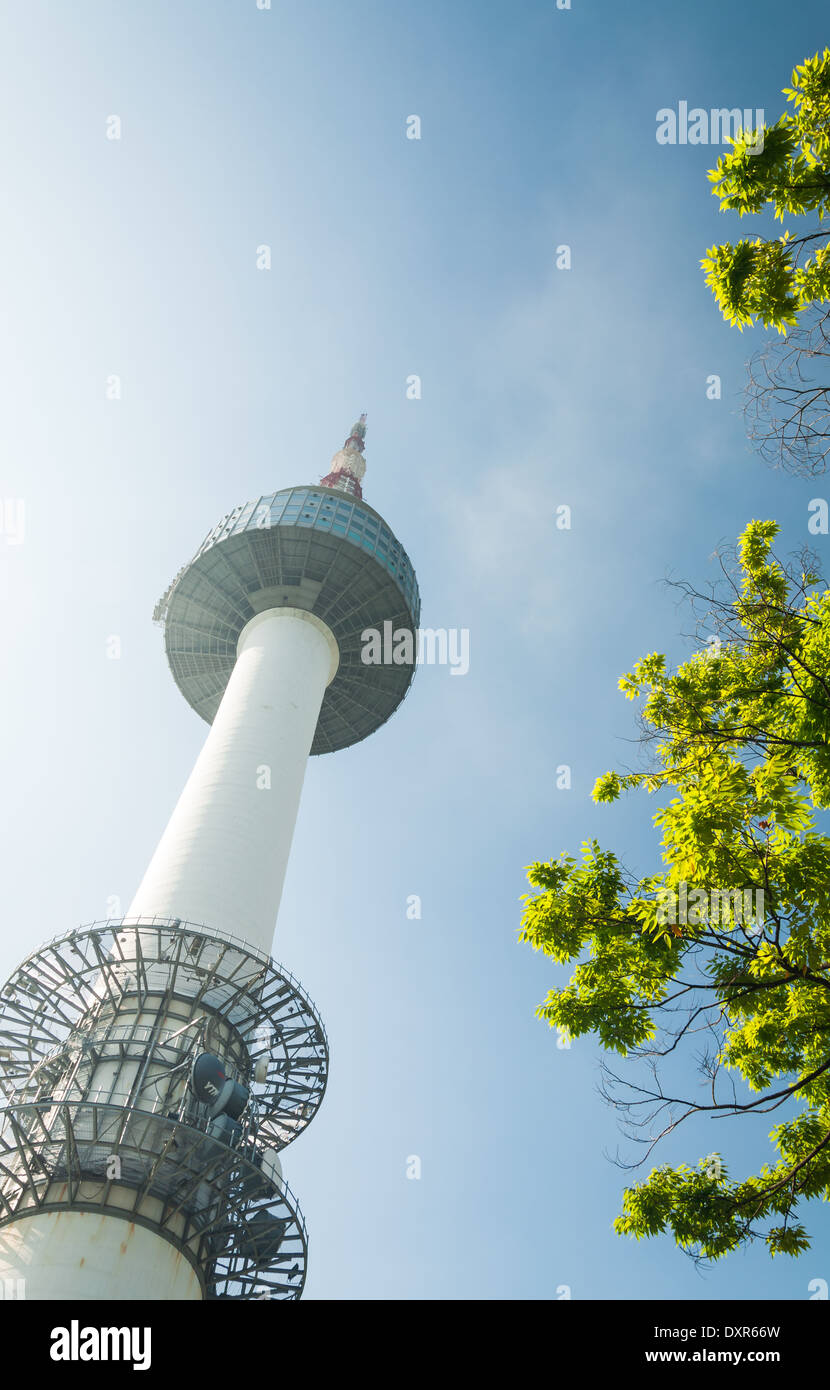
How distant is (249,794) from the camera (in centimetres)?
3791

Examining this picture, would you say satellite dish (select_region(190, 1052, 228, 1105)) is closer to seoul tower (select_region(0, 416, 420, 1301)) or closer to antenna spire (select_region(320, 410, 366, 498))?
seoul tower (select_region(0, 416, 420, 1301))

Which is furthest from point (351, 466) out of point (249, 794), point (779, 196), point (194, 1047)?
point (779, 196)

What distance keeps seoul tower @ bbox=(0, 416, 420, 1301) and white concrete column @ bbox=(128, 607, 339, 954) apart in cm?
8

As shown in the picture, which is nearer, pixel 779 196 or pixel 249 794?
pixel 779 196

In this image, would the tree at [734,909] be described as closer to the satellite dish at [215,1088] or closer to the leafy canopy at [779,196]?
the leafy canopy at [779,196]

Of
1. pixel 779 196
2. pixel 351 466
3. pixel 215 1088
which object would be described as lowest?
pixel 215 1088

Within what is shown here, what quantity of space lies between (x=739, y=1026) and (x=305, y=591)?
3727 centimetres

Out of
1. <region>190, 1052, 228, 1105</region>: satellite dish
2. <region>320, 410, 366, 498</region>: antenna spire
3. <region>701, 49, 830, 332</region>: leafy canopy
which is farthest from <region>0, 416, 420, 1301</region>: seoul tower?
<region>701, 49, 830, 332</region>: leafy canopy

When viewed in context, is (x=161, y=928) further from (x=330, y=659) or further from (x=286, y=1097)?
(x=330, y=659)

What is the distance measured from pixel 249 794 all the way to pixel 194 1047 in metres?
11.5

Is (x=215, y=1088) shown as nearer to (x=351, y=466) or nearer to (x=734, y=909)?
(x=734, y=909)

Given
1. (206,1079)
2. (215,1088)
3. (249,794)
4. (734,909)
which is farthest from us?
(249,794)

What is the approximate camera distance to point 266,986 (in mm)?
31562
